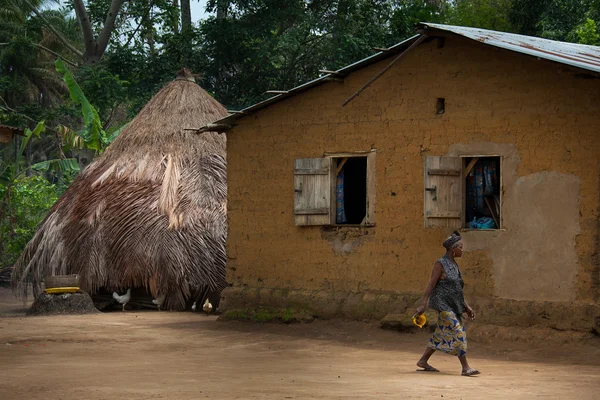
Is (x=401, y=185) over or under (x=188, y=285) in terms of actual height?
over

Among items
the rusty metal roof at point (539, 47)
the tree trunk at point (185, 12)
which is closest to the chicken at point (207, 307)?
the rusty metal roof at point (539, 47)

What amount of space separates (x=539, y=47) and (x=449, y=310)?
4.59m

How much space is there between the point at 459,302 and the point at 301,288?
14.8 feet

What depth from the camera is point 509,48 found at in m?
11.0

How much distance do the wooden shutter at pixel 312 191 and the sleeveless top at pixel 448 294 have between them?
414cm

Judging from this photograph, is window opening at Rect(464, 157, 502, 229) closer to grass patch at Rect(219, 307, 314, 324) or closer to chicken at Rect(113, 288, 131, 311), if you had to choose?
grass patch at Rect(219, 307, 314, 324)

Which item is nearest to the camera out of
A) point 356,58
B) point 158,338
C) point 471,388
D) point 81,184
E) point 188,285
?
point 471,388

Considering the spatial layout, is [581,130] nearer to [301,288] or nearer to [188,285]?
[301,288]

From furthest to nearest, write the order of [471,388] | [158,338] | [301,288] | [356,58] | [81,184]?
[356,58], [81,184], [301,288], [158,338], [471,388]

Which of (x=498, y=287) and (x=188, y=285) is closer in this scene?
(x=498, y=287)

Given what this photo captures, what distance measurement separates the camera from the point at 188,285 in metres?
15.9

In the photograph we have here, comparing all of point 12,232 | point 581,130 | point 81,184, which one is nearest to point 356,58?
point 81,184

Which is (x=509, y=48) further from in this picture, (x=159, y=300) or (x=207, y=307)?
(x=159, y=300)

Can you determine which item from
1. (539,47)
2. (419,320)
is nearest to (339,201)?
(539,47)
